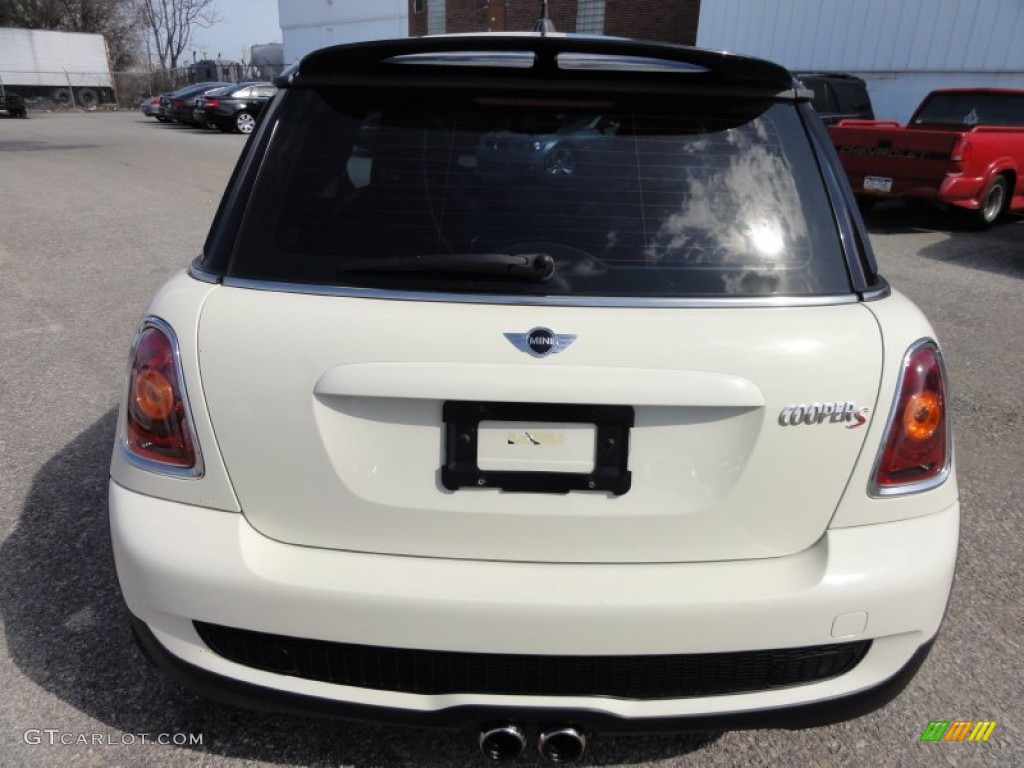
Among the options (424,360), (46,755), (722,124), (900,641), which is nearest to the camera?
(424,360)

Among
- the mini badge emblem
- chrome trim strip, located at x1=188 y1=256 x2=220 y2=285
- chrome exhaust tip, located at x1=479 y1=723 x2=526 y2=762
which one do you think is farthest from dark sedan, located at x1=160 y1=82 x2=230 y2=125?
chrome exhaust tip, located at x1=479 y1=723 x2=526 y2=762

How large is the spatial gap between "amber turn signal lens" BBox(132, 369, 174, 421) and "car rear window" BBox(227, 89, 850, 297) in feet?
0.98

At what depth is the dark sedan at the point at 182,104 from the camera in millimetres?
26500

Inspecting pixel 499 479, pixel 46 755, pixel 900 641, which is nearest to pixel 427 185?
pixel 499 479

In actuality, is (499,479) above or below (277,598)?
above

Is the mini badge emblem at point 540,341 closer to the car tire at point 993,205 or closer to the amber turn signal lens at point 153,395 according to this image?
the amber turn signal lens at point 153,395

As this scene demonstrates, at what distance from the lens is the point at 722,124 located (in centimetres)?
190

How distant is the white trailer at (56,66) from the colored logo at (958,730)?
50542mm

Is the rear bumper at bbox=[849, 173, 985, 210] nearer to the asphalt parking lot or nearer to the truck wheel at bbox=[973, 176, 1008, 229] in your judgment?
the truck wheel at bbox=[973, 176, 1008, 229]

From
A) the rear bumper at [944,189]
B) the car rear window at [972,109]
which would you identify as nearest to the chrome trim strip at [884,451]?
the rear bumper at [944,189]

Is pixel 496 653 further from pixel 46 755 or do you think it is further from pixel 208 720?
pixel 46 755

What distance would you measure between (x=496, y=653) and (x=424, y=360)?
648mm

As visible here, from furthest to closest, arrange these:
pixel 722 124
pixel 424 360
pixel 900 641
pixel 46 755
→ pixel 46 755 → pixel 722 124 → pixel 900 641 → pixel 424 360

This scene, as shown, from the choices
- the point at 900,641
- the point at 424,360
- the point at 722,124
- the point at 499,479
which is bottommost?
the point at 900,641
